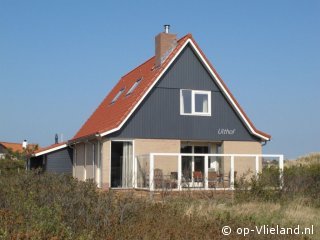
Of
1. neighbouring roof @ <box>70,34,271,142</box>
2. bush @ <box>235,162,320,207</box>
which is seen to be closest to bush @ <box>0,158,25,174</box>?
neighbouring roof @ <box>70,34,271,142</box>

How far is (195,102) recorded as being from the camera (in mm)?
23312

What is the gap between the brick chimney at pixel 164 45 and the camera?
2422 centimetres

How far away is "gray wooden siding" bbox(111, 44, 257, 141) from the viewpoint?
73.0ft

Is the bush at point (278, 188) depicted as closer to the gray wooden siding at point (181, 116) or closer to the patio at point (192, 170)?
the patio at point (192, 170)

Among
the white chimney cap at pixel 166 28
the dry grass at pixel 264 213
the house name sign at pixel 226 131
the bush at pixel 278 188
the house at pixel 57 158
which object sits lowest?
the dry grass at pixel 264 213

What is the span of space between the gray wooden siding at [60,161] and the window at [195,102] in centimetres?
859

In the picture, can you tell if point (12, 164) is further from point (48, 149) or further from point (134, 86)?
point (134, 86)

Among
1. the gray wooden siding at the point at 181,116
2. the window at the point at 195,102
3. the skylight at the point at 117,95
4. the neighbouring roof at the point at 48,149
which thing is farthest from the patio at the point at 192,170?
the neighbouring roof at the point at 48,149

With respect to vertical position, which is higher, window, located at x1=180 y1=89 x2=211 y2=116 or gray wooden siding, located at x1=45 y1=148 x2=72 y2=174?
window, located at x1=180 y1=89 x2=211 y2=116

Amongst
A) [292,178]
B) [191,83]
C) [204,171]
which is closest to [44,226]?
[292,178]

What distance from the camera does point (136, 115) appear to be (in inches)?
870

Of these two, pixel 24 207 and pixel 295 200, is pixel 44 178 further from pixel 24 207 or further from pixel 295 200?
pixel 295 200

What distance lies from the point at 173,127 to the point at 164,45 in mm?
4307

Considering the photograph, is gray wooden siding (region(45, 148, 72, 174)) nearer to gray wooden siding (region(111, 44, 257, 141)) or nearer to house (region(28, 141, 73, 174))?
house (region(28, 141, 73, 174))
